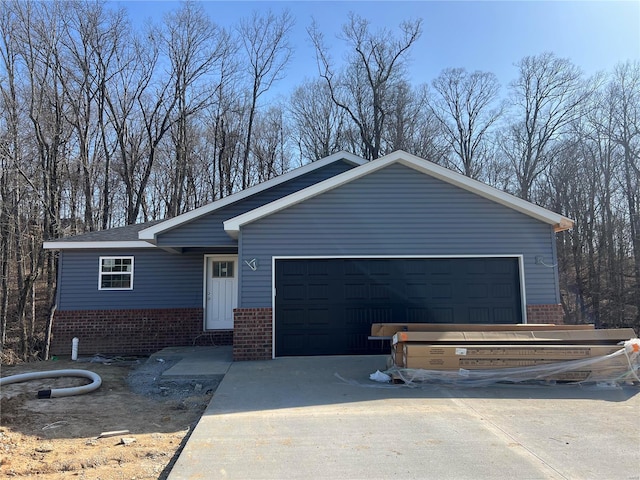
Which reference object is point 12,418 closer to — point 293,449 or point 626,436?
point 293,449

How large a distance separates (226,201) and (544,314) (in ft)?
25.4

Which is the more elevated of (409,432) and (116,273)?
(116,273)

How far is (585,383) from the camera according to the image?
22.1 ft

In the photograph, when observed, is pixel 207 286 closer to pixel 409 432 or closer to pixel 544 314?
pixel 544 314

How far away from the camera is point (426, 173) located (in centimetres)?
925

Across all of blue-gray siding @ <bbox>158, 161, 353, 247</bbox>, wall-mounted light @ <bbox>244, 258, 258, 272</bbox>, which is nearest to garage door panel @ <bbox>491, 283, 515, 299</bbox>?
wall-mounted light @ <bbox>244, 258, 258, 272</bbox>

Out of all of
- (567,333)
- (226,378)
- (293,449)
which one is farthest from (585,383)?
(226,378)

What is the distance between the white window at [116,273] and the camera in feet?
39.9

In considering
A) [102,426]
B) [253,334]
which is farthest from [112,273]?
[102,426]

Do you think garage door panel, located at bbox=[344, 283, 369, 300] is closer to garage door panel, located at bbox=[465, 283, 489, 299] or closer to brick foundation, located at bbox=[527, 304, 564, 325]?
garage door panel, located at bbox=[465, 283, 489, 299]

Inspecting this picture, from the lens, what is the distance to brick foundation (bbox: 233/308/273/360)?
8.69 meters

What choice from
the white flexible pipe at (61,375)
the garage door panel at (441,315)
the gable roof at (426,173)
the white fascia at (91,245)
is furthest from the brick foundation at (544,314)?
the white fascia at (91,245)

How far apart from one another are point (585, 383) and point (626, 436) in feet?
7.51

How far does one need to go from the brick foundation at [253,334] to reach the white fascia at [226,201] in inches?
124
